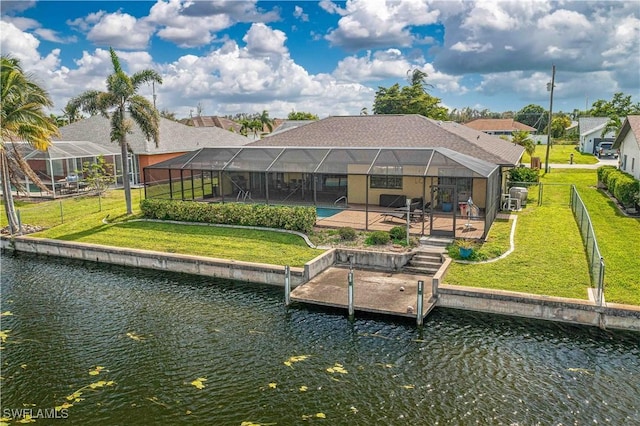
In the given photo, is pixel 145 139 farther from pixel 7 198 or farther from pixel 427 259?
pixel 427 259

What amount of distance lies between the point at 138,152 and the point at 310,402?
28570 millimetres

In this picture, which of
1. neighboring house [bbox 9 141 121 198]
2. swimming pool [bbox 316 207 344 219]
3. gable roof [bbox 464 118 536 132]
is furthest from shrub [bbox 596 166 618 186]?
gable roof [bbox 464 118 536 132]

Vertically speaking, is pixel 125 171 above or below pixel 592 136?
below

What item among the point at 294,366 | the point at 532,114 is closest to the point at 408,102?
the point at 294,366

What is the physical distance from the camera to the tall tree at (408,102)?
5338cm

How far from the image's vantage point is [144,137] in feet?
117

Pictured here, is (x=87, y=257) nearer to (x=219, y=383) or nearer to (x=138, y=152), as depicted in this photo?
(x=219, y=383)

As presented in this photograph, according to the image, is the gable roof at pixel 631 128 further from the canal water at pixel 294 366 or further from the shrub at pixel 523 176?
the canal water at pixel 294 366

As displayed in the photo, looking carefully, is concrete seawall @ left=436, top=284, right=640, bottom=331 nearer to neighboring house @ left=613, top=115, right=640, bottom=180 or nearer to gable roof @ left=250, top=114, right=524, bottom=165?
gable roof @ left=250, top=114, right=524, bottom=165

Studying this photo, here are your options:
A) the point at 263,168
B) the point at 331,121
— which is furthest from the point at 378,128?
the point at 263,168

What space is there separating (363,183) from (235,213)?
277 inches

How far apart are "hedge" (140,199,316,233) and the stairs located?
4.63 metres

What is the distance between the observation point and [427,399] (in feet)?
31.1

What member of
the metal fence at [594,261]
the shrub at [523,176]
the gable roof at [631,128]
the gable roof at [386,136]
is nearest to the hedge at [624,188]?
the gable roof at [631,128]
